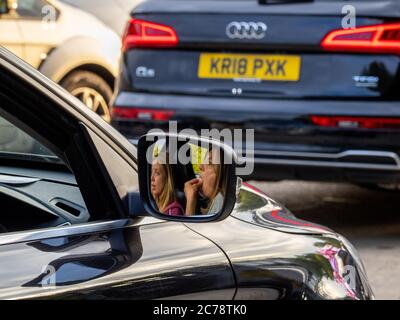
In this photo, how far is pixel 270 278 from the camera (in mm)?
2426

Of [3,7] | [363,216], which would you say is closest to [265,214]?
[363,216]

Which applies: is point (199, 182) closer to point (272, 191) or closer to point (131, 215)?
point (131, 215)

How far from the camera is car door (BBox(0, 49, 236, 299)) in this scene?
2.08 metres

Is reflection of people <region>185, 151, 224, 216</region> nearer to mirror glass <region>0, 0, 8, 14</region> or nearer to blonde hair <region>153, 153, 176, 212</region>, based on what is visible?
blonde hair <region>153, 153, 176, 212</region>

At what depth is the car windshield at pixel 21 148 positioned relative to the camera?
2664 millimetres

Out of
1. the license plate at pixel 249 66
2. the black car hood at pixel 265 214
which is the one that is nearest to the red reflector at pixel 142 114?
the license plate at pixel 249 66

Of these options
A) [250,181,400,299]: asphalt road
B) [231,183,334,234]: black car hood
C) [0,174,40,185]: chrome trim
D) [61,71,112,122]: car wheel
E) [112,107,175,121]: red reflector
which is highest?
[0,174,40,185]: chrome trim

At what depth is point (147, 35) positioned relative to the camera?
19.3 feet

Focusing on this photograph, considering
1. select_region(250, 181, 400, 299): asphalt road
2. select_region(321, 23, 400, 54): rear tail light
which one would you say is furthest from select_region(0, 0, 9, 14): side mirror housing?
select_region(321, 23, 400, 54): rear tail light

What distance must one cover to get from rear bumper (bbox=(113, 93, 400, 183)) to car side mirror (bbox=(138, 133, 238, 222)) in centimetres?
322

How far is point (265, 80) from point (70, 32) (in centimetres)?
297

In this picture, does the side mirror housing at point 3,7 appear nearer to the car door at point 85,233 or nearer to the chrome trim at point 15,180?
the chrome trim at point 15,180

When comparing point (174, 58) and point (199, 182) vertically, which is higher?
point (199, 182)

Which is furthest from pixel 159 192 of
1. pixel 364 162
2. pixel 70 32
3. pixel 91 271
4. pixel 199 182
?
pixel 70 32
